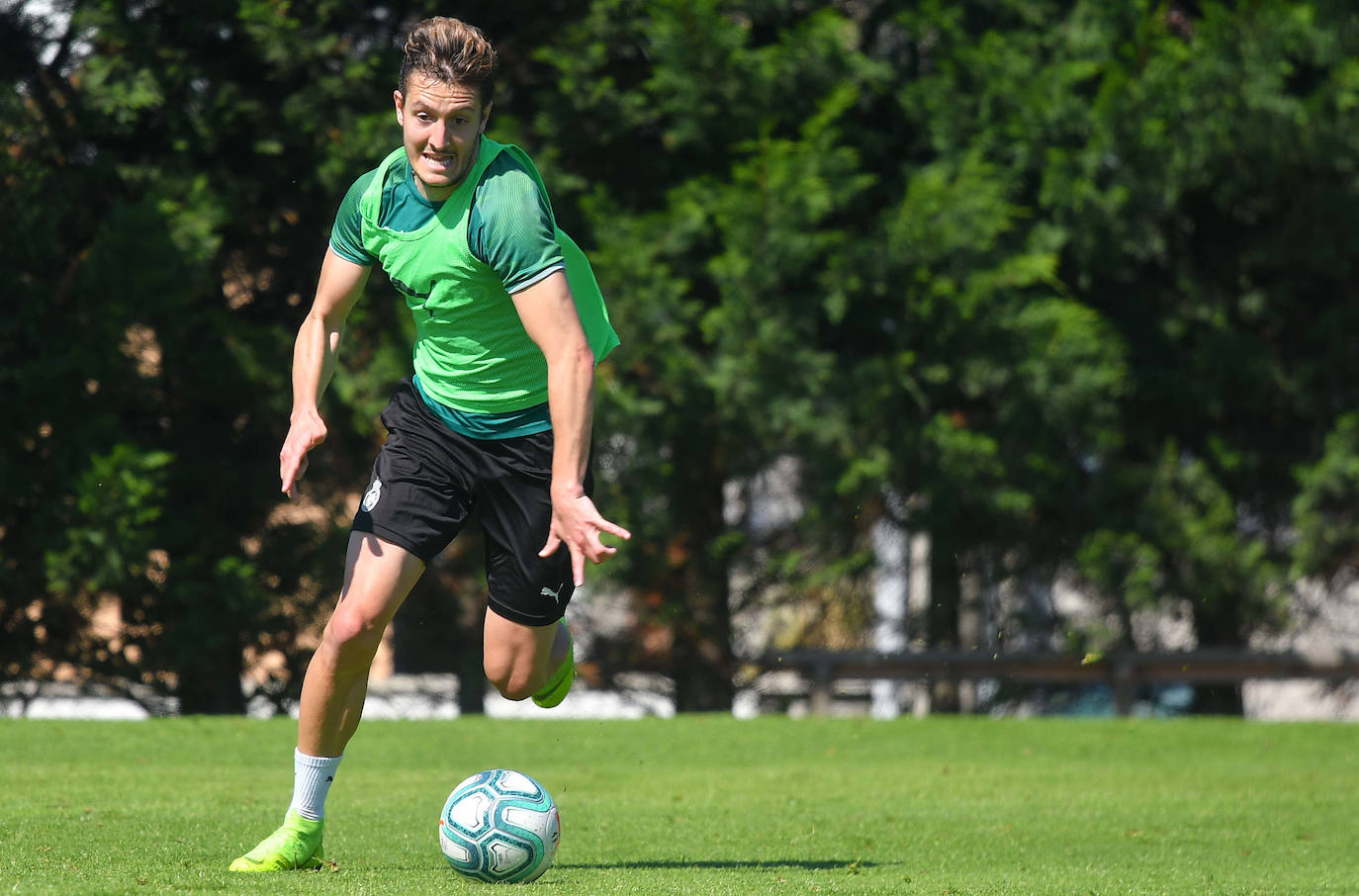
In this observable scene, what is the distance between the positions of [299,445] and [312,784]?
977 mm

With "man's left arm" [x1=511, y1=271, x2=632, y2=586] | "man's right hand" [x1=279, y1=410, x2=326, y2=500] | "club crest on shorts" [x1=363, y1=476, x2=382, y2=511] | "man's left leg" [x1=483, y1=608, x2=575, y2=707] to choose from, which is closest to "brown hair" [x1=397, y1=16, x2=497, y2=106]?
"man's left arm" [x1=511, y1=271, x2=632, y2=586]

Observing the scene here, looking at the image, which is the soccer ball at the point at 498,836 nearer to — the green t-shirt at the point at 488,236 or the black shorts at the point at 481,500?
the black shorts at the point at 481,500

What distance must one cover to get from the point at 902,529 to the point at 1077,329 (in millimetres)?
2253

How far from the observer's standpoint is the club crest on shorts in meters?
4.66

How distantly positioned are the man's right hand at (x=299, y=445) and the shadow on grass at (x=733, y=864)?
1530 millimetres

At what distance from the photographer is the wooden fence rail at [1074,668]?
13.1 metres

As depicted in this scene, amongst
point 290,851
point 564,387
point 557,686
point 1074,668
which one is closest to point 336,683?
point 290,851

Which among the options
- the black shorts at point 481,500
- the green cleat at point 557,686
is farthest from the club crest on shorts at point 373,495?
the green cleat at point 557,686

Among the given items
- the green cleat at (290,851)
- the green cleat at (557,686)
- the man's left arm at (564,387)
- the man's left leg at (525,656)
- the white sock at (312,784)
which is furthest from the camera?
the green cleat at (557,686)

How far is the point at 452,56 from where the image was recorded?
13.8 ft

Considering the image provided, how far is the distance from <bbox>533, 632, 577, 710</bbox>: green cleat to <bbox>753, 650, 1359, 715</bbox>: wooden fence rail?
7915 mm

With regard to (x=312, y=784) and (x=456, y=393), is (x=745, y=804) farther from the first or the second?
(x=456, y=393)

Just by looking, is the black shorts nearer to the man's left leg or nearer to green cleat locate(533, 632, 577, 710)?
the man's left leg

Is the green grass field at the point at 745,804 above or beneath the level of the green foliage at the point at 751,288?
beneath
